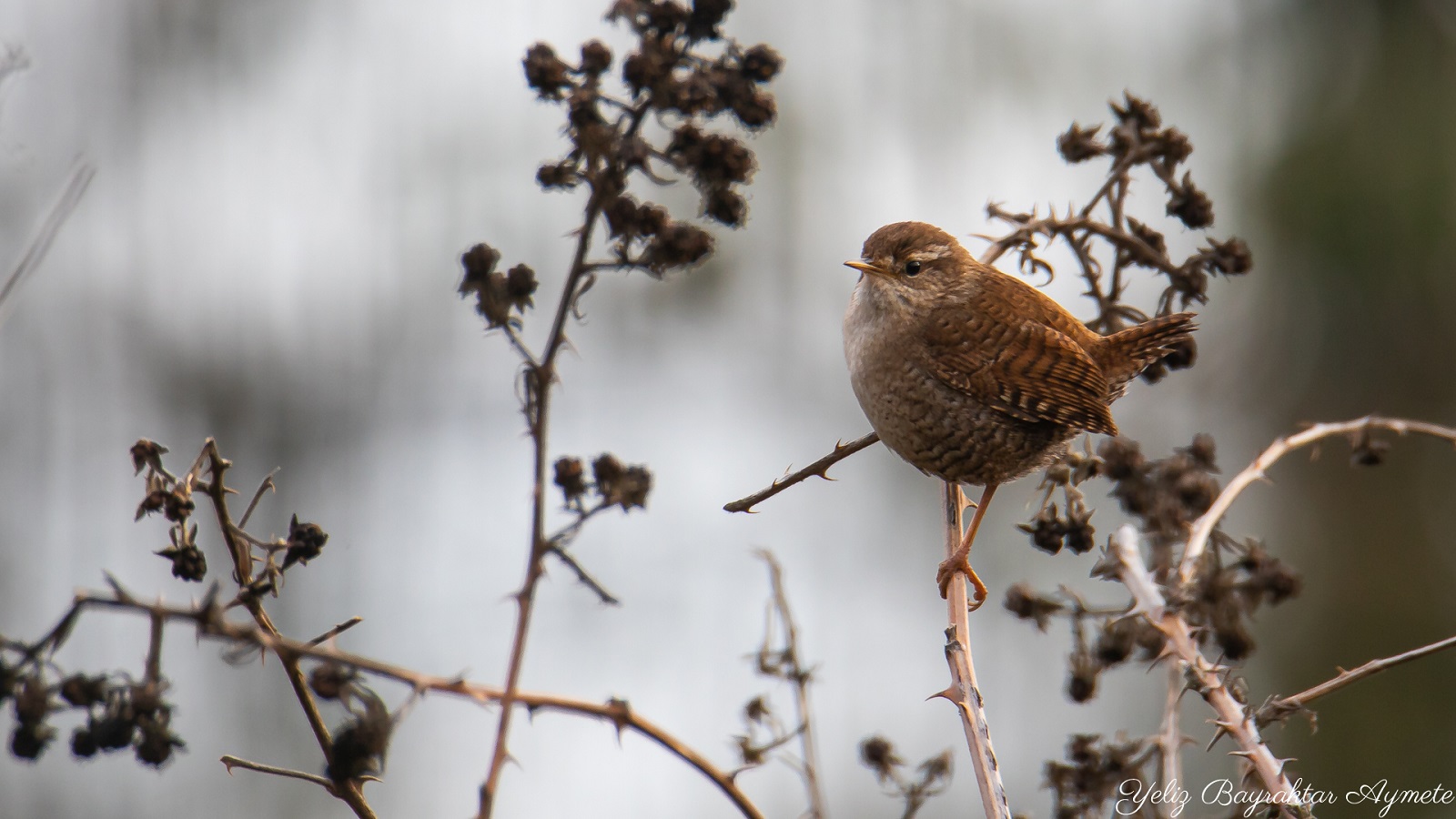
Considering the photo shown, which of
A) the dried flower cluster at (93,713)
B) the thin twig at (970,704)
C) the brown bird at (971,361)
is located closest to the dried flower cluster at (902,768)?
the thin twig at (970,704)

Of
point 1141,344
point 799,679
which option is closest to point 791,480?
point 799,679

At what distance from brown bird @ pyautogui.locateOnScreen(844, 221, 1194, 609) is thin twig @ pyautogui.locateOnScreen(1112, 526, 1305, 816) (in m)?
0.91

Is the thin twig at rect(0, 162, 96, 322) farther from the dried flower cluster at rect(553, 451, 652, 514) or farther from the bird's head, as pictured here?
the bird's head

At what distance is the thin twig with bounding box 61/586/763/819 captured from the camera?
53.3 inches

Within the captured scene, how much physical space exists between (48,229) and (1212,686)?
197cm

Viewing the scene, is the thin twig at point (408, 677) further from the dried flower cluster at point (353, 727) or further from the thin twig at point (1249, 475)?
the thin twig at point (1249, 475)

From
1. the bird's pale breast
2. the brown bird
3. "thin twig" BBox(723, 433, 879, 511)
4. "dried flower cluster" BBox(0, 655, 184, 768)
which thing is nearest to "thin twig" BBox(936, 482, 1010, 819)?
"thin twig" BBox(723, 433, 879, 511)

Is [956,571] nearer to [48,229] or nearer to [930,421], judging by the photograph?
[930,421]

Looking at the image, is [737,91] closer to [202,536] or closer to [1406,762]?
[202,536]

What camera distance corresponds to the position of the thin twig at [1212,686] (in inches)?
85.7

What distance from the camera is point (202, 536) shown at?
8.65 meters

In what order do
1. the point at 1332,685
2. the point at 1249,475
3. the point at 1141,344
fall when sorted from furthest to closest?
the point at 1141,344 < the point at 1249,475 < the point at 1332,685

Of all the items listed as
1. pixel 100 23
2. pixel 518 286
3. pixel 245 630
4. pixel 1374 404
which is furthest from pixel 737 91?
pixel 1374 404

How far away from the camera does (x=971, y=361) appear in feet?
12.9
